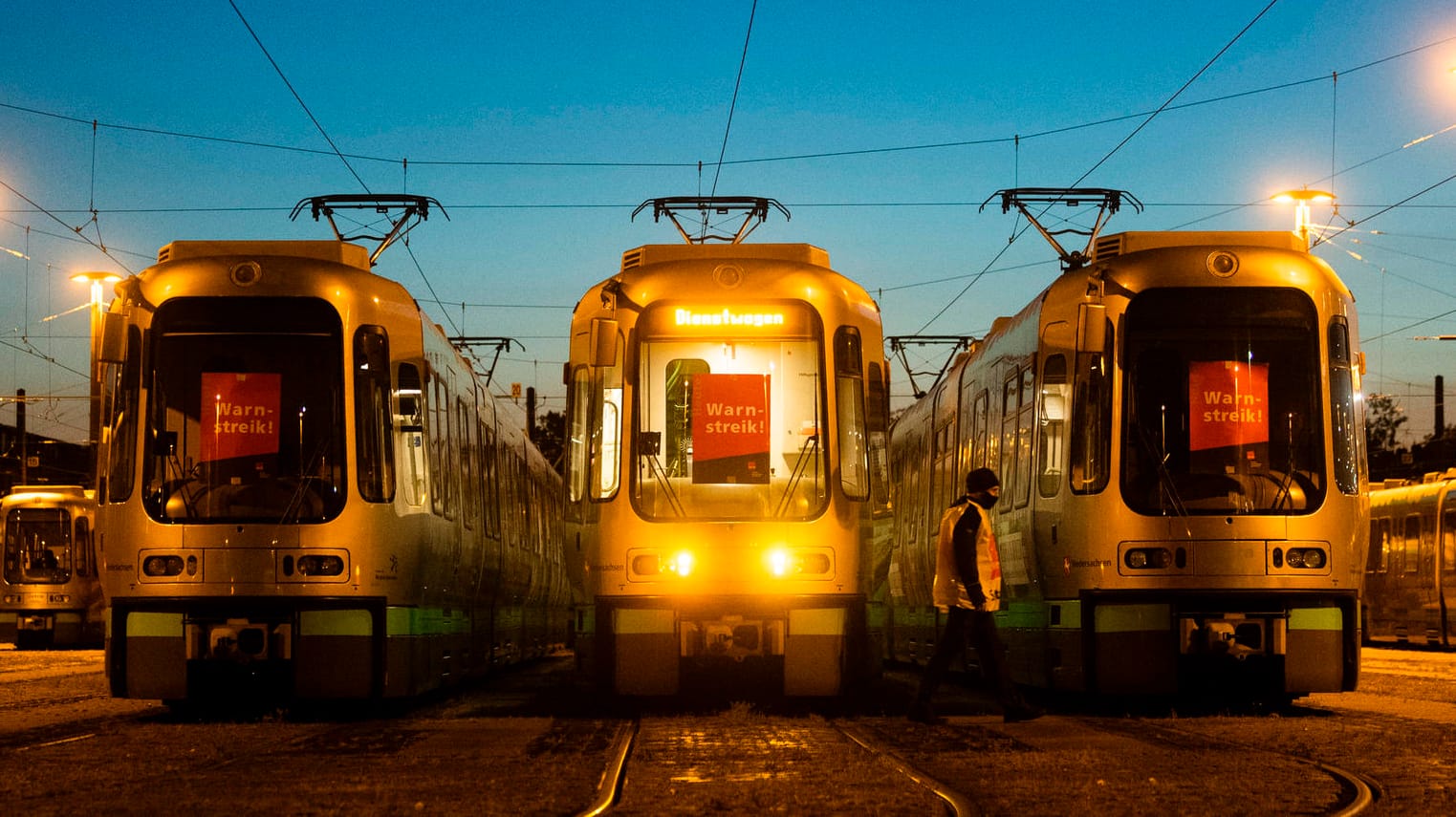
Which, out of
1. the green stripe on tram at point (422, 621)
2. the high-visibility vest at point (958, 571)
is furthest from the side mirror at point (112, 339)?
the high-visibility vest at point (958, 571)

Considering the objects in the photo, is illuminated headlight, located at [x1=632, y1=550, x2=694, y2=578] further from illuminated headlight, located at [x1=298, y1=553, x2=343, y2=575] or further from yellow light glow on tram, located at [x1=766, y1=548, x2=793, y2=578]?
illuminated headlight, located at [x1=298, y1=553, x2=343, y2=575]

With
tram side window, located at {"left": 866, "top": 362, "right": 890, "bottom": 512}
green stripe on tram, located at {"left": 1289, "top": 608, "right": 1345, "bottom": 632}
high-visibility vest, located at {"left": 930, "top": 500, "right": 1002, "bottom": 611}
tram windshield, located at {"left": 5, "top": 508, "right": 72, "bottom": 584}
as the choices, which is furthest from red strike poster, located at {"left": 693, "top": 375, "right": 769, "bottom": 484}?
tram windshield, located at {"left": 5, "top": 508, "right": 72, "bottom": 584}

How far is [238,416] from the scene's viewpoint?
1344 centimetres

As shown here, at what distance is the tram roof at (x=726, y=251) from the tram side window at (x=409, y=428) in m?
1.90

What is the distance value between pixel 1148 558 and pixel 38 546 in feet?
97.4

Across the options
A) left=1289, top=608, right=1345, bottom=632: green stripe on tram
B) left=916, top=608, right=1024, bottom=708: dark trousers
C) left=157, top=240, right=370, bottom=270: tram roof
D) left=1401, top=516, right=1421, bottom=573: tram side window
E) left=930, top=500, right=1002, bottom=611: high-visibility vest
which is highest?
left=157, top=240, right=370, bottom=270: tram roof

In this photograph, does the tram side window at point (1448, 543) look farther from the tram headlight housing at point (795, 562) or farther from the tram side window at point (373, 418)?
the tram side window at point (373, 418)

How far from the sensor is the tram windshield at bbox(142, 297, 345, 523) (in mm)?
13320

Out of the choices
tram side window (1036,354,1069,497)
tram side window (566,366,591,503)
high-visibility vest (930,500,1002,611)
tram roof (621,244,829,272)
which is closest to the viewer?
high-visibility vest (930,500,1002,611)

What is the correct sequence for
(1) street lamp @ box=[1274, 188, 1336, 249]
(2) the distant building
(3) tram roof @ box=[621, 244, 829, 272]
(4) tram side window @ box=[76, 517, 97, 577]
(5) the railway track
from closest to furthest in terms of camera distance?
(5) the railway track
(3) tram roof @ box=[621, 244, 829, 272]
(1) street lamp @ box=[1274, 188, 1336, 249]
(4) tram side window @ box=[76, 517, 97, 577]
(2) the distant building

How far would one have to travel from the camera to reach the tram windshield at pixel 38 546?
123ft

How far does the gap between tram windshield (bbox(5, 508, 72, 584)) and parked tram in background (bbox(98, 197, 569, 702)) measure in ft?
83.7

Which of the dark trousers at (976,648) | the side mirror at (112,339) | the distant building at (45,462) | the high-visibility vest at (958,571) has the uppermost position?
the distant building at (45,462)

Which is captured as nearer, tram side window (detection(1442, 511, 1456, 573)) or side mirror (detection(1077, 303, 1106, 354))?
side mirror (detection(1077, 303, 1106, 354))
